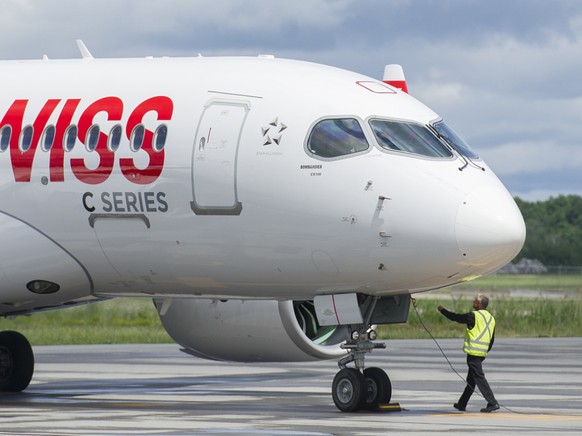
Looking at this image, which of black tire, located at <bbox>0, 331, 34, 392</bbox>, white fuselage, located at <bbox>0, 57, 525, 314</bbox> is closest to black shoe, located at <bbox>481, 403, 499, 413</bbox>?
white fuselage, located at <bbox>0, 57, 525, 314</bbox>

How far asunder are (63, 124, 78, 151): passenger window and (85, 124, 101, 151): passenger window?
207 mm

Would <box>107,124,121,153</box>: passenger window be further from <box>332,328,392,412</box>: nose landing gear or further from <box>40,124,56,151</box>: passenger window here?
<box>332,328,392,412</box>: nose landing gear

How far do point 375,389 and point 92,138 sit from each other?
5241 millimetres

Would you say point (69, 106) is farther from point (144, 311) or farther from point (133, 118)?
point (144, 311)

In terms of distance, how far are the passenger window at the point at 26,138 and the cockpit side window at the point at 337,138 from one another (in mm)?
4383

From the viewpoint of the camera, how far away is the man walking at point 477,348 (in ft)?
70.9

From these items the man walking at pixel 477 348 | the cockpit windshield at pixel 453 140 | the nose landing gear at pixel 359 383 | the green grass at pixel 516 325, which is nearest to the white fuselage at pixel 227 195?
the cockpit windshield at pixel 453 140

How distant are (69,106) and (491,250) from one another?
662 centimetres

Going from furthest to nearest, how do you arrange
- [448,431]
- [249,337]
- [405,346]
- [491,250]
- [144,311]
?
[144,311]
[405,346]
[249,337]
[491,250]
[448,431]

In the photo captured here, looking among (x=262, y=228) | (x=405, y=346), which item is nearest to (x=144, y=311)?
(x=405, y=346)

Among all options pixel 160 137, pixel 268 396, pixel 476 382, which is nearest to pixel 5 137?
pixel 160 137

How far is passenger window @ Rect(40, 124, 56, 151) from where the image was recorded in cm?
2250

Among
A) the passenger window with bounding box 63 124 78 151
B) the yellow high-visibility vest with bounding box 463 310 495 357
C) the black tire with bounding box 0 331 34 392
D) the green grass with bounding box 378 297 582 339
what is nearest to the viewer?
the yellow high-visibility vest with bounding box 463 310 495 357

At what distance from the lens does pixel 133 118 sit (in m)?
22.0
